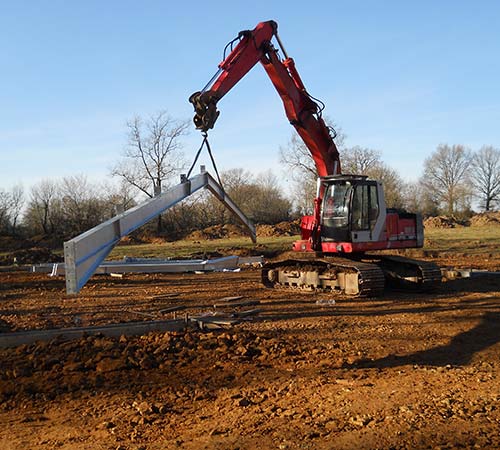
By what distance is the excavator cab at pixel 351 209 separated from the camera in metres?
12.3

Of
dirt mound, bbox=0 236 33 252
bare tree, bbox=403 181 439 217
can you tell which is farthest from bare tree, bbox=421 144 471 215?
dirt mound, bbox=0 236 33 252

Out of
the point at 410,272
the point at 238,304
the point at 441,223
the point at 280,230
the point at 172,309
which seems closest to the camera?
the point at 172,309

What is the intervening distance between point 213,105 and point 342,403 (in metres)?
7.61

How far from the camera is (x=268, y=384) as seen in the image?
5656mm

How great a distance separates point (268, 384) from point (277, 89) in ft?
29.7

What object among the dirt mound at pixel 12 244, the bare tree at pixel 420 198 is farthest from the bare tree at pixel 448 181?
the dirt mound at pixel 12 244

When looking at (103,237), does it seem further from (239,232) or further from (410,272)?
(239,232)

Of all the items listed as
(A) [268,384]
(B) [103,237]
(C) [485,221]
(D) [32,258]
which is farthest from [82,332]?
(C) [485,221]

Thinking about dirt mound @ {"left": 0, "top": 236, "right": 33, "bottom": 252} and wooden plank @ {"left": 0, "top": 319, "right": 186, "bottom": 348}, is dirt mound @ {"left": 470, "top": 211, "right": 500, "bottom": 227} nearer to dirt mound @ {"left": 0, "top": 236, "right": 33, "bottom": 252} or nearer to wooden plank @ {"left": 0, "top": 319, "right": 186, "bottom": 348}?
dirt mound @ {"left": 0, "top": 236, "right": 33, "bottom": 252}

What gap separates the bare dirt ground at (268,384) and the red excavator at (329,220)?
231 cm

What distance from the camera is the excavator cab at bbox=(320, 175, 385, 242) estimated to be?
40.4 ft

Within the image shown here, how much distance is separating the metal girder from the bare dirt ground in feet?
3.28

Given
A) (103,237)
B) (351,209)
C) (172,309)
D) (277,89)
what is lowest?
(172,309)

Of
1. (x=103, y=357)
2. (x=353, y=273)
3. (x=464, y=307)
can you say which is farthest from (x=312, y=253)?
(x=103, y=357)
